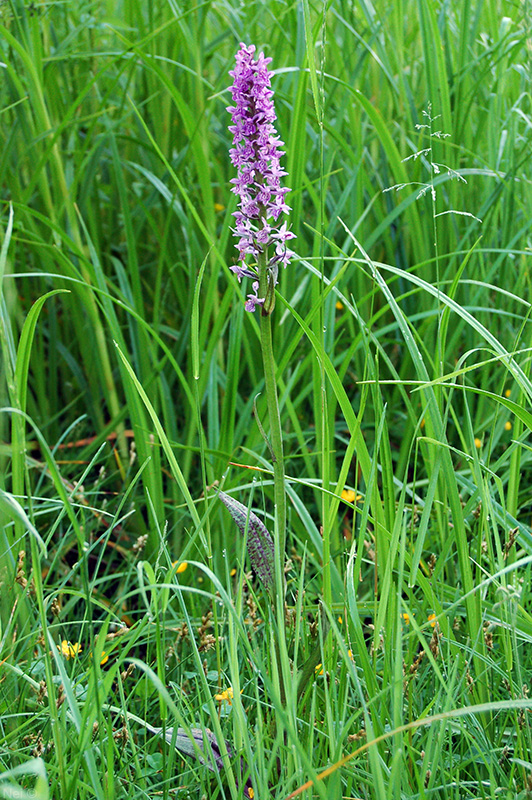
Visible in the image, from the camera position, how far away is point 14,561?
1220 mm

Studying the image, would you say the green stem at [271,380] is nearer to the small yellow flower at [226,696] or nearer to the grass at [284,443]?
the grass at [284,443]

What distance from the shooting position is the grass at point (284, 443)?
0.95 meters

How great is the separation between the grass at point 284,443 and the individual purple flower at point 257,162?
3.3 inches

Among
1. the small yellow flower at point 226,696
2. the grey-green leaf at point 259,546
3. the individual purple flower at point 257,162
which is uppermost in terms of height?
the individual purple flower at point 257,162

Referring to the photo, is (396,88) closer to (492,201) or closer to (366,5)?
(366,5)

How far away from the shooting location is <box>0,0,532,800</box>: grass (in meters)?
0.95

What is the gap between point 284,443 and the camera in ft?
6.66

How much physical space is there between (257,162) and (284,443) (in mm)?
1187

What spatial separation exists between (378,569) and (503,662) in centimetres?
26

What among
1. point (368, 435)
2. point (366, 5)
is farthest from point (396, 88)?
point (368, 435)

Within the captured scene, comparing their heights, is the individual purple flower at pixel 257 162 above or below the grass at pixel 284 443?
above

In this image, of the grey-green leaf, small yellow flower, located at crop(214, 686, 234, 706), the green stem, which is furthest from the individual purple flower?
small yellow flower, located at crop(214, 686, 234, 706)

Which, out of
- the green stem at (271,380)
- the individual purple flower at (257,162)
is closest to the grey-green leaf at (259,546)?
the green stem at (271,380)

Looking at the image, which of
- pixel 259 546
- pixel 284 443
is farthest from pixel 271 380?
pixel 284 443
